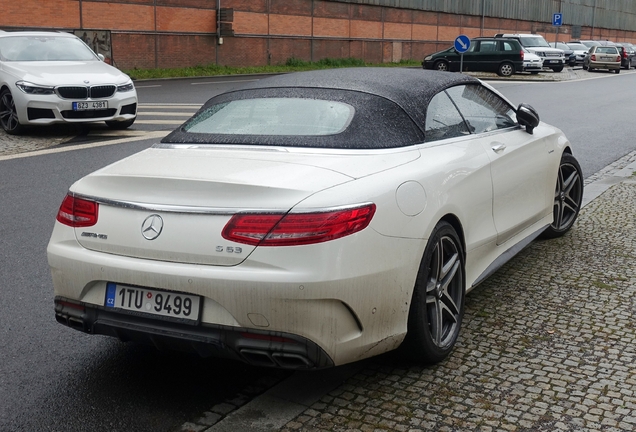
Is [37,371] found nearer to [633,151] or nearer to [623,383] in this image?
[623,383]

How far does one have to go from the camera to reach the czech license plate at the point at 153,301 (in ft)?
11.7

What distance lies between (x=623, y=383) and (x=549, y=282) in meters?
1.74

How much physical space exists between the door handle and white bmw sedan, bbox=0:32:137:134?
9536 millimetres

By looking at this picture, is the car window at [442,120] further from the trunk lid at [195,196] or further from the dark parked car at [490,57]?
the dark parked car at [490,57]

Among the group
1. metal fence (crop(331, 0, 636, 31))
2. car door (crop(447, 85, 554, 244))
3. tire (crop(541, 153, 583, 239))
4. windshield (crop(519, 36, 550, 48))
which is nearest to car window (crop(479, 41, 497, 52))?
windshield (crop(519, 36, 550, 48))

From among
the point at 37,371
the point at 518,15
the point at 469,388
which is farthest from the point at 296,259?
the point at 518,15

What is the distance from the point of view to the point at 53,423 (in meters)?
3.67

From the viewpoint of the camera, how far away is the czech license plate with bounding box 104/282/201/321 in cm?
358

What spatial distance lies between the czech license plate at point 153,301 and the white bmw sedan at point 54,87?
33.5 feet

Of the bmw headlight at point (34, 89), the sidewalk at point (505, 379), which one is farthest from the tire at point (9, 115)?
the sidewalk at point (505, 379)

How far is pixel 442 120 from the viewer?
4.84 meters

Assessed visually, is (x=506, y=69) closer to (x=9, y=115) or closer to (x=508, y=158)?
(x=9, y=115)

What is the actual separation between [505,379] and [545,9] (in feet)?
228

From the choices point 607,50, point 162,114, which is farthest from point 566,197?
point 607,50
